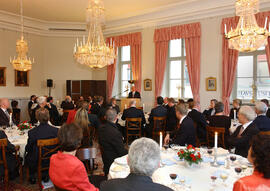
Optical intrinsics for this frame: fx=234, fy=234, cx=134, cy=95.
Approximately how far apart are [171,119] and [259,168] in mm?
5636

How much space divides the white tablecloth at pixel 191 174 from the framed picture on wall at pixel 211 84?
6322mm

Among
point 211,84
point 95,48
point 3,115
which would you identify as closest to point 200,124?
point 95,48

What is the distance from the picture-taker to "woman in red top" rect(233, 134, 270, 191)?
165 centimetres

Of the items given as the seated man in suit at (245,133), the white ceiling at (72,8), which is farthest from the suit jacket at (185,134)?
the white ceiling at (72,8)

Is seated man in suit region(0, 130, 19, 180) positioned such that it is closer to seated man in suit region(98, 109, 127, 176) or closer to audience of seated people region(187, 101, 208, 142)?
seated man in suit region(98, 109, 127, 176)

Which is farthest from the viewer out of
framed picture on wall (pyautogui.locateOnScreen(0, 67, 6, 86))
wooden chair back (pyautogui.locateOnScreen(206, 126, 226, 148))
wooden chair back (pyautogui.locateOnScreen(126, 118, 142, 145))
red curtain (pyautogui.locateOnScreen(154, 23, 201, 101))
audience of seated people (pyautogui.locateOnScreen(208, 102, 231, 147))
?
framed picture on wall (pyautogui.locateOnScreen(0, 67, 6, 86))

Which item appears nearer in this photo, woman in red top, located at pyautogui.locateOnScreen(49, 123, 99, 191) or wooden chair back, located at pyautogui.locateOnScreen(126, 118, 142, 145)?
woman in red top, located at pyautogui.locateOnScreen(49, 123, 99, 191)

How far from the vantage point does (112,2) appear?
31.6 ft

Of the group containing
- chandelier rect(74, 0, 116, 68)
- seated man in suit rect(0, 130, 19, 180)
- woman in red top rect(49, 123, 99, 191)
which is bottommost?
seated man in suit rect(0, 130, 19, 180)

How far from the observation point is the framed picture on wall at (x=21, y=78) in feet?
38.4

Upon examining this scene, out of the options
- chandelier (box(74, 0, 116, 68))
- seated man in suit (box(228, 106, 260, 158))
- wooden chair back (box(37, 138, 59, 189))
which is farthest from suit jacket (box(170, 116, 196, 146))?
chandelier (box(74, 0, 116, 68))

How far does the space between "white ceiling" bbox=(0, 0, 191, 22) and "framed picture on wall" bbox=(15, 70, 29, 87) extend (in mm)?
2883

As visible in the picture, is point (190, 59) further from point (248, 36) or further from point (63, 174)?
point (63, 174)

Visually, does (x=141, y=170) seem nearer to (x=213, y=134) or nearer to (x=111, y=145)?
(x=111, y=145)
